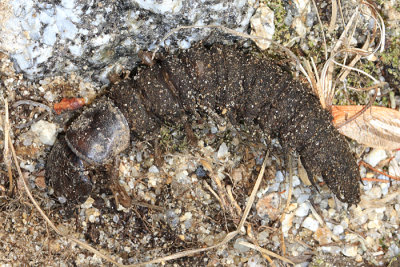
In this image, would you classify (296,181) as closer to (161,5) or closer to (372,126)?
(372,126)

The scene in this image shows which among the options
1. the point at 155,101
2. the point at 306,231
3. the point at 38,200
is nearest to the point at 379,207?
the point at 306,231

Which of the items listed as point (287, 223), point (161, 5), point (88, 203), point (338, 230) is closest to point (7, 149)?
point (88, 203)

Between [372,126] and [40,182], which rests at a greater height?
[372,126]

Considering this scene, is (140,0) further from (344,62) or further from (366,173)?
(366,173)

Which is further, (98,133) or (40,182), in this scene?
(40,182)

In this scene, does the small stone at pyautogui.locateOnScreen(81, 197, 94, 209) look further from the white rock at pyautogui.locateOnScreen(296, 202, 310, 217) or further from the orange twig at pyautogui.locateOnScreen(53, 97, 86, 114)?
the white rock at pyautogui.locateOnScreen(296, 202, 310, 217)

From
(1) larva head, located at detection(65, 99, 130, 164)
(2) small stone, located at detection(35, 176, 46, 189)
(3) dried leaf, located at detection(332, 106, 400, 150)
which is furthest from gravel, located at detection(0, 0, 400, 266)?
(1) larva head, located at detection(65, 99, 130, 164)
